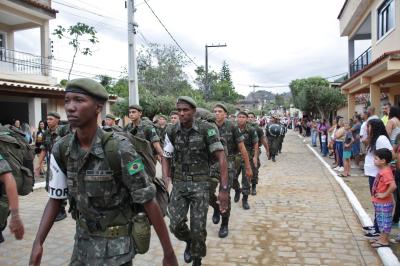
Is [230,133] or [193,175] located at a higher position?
[230,133]

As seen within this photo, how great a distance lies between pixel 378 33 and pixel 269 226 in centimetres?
1373

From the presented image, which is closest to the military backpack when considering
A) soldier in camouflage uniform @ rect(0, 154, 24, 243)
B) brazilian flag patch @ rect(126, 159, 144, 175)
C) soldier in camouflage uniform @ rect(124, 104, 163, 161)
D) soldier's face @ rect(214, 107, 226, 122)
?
soldier in camouflage uniform @ rect(0, 154, 24, 243)

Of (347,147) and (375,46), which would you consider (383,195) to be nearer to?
(347,147)

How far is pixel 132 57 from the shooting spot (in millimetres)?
13875

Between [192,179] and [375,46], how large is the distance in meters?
15.5

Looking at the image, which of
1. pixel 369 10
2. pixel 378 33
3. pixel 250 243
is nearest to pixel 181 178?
pixel 250 243

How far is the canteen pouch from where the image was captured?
2.42m

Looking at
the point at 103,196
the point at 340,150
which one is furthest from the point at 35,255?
the point at 340,150

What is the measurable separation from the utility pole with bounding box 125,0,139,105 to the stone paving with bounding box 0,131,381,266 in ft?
17.9

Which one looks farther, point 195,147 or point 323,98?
point 323,98

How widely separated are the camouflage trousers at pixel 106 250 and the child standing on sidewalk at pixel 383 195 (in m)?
3.82

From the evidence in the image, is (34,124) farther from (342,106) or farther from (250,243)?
(342,106)

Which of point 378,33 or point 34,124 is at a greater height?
point 378,33

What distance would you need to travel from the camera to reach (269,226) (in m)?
6.48
